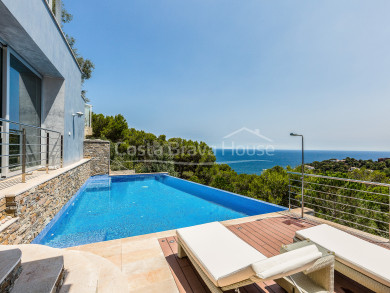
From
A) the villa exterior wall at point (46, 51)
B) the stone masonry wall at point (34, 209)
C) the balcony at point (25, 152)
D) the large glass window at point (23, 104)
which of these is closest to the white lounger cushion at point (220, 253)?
the stone masonry wall at point (34, 209)

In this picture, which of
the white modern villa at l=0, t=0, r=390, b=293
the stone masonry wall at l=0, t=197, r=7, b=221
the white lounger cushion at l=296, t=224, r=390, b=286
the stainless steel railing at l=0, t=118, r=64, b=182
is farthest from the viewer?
the stainless steel railing at l=0, t=118, r=64, b=182

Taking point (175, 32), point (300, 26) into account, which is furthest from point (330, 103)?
point (175, 32)

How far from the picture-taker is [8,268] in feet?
4.82

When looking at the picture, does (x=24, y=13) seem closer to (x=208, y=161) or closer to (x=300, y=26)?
(x=300, y=26)

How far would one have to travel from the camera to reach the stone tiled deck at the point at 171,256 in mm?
2131

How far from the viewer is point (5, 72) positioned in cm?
383

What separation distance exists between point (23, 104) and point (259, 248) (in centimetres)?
660

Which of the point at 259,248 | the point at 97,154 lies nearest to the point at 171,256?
the point at 259,248

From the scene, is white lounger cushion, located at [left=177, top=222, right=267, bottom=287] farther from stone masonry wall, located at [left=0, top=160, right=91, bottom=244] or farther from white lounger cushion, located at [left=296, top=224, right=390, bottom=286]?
stone masonry wall, located at [left=0, top=160, right=91, bottom=244]

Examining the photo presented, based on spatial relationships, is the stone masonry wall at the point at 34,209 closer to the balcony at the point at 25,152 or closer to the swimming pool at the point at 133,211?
the swimming pool at the point at 133,211

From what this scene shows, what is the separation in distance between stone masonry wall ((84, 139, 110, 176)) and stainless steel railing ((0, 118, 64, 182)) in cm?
593

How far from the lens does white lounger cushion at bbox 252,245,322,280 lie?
4.72 feet

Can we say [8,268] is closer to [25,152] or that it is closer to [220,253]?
[220,253]

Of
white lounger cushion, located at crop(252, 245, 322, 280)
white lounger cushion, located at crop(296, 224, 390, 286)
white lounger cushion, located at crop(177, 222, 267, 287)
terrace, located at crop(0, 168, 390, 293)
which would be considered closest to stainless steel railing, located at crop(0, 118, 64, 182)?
terrace, located at crop(0, 168, 390, 293)
